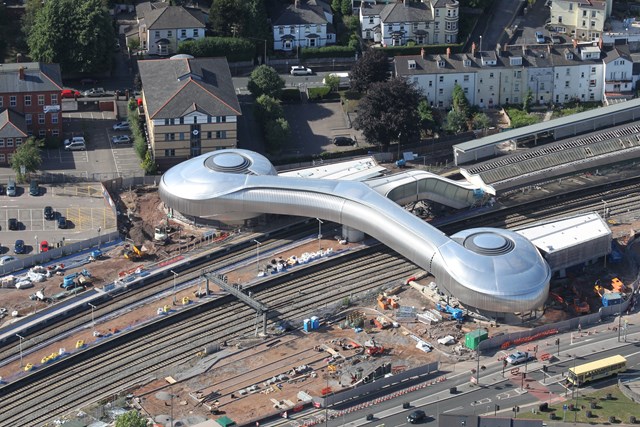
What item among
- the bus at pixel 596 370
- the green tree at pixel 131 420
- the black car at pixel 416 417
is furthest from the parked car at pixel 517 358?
the green tree at pixel 131 420

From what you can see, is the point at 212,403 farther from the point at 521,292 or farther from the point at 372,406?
the point at 521,292

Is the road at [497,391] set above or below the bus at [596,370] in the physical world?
below

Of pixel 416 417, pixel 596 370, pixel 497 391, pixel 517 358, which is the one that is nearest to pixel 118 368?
pixel 416 417

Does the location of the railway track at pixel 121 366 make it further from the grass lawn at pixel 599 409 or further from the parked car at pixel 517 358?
the grass lawn at pixel 599 409

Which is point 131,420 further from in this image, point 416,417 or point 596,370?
point 596,370

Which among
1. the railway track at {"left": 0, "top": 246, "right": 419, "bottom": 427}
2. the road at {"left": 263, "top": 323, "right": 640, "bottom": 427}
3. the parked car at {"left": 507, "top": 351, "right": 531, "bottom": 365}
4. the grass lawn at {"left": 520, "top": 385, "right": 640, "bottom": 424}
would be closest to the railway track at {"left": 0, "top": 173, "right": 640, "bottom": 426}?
the railway track at {"left": 0, "top": 246, "right": 419, "bottom": 427}

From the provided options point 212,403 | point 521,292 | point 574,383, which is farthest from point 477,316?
point 212,403

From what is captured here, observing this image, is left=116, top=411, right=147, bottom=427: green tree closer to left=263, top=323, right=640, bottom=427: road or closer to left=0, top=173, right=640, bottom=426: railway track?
left=263, top=323, right=640, bottom=427: road
